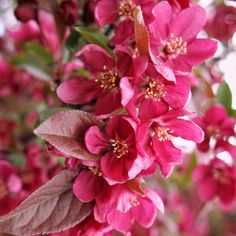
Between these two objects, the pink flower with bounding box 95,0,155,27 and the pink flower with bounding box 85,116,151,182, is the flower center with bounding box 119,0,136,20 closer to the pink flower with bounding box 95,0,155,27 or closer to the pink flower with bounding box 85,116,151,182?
the pink flower with bounding box 95,0,155,27

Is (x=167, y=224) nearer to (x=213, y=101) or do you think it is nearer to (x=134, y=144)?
(x=213, y=101)

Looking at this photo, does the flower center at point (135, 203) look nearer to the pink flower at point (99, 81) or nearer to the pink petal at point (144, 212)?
the pink petal at point (144, 212)

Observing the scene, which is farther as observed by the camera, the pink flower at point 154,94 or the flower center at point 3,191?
the flower center at point 3,191

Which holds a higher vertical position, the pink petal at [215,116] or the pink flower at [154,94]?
the pink flower at [154,94]

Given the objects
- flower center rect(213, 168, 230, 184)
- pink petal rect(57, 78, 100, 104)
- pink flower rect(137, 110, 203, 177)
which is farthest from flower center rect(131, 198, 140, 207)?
flower center rect(213, 168, 230, 184)

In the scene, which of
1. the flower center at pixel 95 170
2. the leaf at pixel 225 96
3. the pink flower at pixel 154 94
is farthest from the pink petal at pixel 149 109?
the leaf at pixel 225 96

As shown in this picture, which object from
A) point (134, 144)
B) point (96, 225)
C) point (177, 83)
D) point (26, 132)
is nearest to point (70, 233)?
point (96, 225)
